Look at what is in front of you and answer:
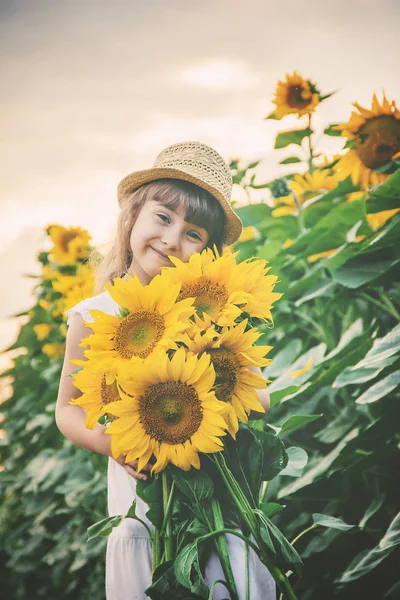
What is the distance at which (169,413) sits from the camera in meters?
0.72

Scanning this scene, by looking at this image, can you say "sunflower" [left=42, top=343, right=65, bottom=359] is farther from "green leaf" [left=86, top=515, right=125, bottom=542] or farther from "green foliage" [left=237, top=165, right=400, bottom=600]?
"green leaf" [left=86, top=515, right=125, bottom=542]

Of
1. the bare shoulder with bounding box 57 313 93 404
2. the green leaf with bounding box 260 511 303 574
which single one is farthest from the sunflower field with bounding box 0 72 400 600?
the bare shoulder with bounding box 57 313 93 404

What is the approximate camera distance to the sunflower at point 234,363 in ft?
2.40

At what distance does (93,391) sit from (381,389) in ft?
1.52

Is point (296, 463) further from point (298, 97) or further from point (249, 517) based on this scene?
point (298, 97)

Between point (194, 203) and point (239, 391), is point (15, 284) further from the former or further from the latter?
point (239, 391)

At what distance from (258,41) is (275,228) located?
0.40 metres

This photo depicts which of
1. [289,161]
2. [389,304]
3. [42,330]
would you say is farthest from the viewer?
[42,330]

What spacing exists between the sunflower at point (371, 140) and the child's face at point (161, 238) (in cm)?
40

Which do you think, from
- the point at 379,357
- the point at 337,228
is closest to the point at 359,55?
the point at 337,228

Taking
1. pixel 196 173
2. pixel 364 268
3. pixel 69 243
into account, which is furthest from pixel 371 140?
pixel 69 243

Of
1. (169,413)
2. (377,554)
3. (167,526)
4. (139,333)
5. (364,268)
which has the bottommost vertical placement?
(377,554)

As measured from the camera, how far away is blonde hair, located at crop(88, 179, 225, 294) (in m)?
0.97

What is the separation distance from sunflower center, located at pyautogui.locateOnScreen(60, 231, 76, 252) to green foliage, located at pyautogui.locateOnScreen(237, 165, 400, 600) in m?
0.76
